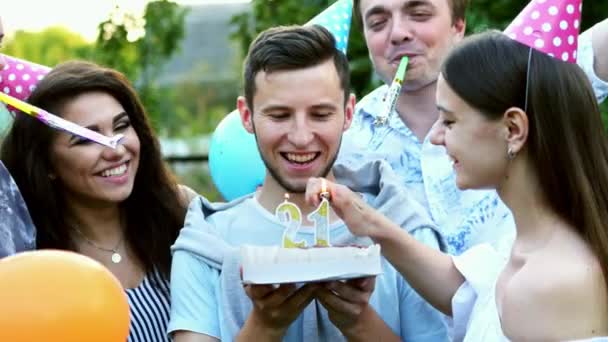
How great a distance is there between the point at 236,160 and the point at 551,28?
148cm

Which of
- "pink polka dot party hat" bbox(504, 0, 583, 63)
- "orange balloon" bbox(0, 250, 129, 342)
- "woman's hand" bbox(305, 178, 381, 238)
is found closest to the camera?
"orange balloon" bbox(0, 250, 129, 342)

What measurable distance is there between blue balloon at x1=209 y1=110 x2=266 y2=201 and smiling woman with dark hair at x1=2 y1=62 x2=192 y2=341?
0.27 metres

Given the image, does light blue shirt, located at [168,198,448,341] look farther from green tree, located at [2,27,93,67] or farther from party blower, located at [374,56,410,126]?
green tree, located at [2,27,93,67]

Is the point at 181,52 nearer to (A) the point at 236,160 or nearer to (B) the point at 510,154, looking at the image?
(A) the point at 236,160

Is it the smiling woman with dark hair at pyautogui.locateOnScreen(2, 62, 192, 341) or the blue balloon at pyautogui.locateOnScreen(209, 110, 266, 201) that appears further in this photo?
the blue balloon at pyautogui.locateOnScreen(209, 110, 266, 201)

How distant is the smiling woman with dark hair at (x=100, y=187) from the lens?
3949 millimetres

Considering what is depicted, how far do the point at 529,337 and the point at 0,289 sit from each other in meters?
1.30

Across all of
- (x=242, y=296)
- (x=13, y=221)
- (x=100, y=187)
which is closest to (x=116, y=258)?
(x=100, y=187)

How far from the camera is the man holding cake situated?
3.36 meters

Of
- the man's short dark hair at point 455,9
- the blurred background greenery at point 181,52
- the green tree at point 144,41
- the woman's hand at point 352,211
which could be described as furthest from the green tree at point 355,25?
the woman's hand at point 352,211

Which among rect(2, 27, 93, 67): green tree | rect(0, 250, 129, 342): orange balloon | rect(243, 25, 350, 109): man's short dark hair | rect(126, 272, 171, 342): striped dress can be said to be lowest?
rect(2, 27, 93, 67): green tree

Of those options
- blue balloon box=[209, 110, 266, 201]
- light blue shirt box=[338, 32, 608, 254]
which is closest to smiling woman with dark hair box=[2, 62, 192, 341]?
blue balloon box=[209, 110, 266, 201]

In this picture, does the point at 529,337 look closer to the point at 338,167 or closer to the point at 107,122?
the point at 338,167

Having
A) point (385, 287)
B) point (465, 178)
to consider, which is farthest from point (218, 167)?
point (465, 178)
